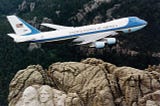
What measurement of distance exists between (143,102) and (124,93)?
441 cm

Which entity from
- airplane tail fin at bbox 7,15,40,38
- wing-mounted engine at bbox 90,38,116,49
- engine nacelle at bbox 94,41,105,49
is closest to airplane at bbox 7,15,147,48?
airplane tail fin at bbox 7,15,40,38

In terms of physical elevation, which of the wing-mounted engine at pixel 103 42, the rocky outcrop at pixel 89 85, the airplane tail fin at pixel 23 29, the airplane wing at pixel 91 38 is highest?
the rocky outcrop at pixel 89 85

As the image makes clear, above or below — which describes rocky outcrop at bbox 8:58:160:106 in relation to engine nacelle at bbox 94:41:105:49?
above

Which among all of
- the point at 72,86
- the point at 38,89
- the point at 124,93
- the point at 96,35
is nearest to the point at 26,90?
the point at 38,89

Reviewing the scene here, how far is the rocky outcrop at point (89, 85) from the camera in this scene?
87.1 metres

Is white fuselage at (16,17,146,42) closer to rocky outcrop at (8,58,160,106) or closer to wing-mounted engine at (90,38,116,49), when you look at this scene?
wing-mounted engine at (90,38,116,49)

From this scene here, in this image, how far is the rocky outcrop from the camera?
3428 inches

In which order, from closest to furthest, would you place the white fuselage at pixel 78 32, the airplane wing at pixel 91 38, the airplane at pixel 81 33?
the airplane wing at pixel 91 38 < the airplane at pixel 81 33 < the white fuselage at pixel 78 32

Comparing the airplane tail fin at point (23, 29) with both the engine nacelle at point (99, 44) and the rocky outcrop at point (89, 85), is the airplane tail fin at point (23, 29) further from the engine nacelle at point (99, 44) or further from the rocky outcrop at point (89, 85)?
the rocky outcrop at point (89, 85)

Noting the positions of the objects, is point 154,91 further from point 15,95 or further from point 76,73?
point 15,95

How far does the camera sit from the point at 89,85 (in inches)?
3546

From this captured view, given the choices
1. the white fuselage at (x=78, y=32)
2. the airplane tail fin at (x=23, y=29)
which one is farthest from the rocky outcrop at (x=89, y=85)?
the airplane tail fin at (x=23, y=29)

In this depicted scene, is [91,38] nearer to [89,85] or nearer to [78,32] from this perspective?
[78,32]

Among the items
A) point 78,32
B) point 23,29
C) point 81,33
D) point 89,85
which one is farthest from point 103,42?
point 89,85
